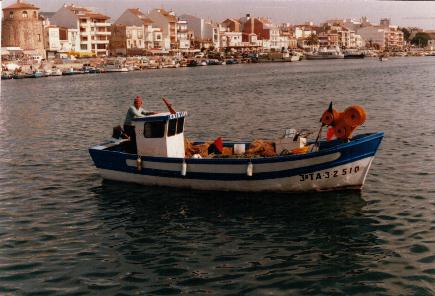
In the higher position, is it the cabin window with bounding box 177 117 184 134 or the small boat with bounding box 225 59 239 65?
the small boat with bounding box 225 59 239 65

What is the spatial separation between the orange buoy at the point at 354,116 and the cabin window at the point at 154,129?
22.3ft

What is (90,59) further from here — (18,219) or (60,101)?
(18,219)

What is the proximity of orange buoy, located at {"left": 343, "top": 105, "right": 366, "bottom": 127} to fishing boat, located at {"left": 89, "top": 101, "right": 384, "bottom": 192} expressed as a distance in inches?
12.0

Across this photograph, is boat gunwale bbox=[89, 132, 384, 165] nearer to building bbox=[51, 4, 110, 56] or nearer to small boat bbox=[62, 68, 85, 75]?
small boat bbox=[62, 68, 85, 75]

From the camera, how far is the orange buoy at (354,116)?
17.5 meters

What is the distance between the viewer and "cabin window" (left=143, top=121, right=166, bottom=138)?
19828mm

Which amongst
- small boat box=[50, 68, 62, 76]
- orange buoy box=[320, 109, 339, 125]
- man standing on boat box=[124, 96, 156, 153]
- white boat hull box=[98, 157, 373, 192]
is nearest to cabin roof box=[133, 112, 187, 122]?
man standing on boat box=[124, 96, 156, 153]

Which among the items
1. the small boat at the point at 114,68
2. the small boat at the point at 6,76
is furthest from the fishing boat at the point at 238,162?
the small boat at the point at 114,68

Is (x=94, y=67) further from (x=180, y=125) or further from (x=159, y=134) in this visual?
(x=159, y=134)

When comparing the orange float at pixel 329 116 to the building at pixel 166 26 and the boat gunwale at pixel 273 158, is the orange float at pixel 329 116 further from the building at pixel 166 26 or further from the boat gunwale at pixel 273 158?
the building at pixel 166 26

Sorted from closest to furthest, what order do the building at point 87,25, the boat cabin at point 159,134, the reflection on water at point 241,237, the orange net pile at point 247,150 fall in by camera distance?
the reflection on water at point 241,237 < the boat cabin at point 159,134 < the orange net pile at point 247,150 < the building at point 87,25

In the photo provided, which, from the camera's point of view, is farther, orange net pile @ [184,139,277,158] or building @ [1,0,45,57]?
building @ [1,0,45,57]

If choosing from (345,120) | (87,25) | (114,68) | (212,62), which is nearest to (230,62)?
(212,62)

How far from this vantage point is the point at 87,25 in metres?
150
